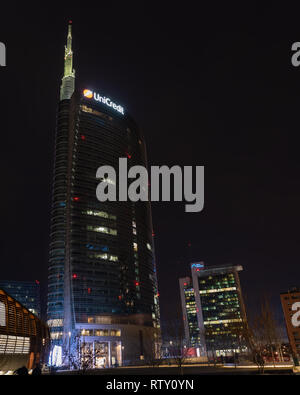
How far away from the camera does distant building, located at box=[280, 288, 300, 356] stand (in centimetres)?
15677

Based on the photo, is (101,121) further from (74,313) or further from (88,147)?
(74,313)

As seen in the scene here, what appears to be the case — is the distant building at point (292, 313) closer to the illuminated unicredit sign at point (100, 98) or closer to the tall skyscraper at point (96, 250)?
the tall skyscraper at point (96, 250)

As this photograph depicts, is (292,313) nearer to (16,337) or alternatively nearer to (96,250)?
(96,250)

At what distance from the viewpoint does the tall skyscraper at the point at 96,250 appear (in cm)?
13988

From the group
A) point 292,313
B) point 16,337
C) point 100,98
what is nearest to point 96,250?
point 100,98

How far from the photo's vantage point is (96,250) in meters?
155

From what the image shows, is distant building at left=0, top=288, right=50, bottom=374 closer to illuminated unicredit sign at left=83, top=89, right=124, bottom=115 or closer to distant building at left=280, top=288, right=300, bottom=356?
distant building at left=280, top=288, right=300, bottom=356

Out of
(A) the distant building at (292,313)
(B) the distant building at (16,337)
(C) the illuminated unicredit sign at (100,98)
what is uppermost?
(C) the illuminated unicredit sign at (100,98)

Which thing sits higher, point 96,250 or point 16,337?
point 96,250

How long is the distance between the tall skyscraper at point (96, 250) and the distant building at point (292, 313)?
68.8m

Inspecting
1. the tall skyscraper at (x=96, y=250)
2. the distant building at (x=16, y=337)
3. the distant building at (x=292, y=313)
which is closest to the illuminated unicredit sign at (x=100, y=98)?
the tall skyscraper at (x=96, y=250)

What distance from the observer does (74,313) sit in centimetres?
13512

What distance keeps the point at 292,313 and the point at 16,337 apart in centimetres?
17851
